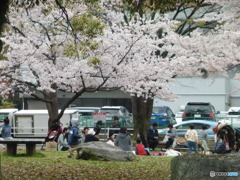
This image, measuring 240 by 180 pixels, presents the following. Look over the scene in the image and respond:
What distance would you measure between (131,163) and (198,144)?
7263 millimetres

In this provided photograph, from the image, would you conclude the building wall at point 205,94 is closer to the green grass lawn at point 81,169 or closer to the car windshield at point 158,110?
the car windshield at point 158,110

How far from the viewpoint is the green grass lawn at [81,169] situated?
12.6 meters

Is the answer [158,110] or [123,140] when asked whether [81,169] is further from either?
[158,110]

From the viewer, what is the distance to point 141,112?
30.4 meters

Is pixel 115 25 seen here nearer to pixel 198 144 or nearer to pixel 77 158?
pixel 198 144

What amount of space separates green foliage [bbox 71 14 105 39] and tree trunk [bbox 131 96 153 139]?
12696mm

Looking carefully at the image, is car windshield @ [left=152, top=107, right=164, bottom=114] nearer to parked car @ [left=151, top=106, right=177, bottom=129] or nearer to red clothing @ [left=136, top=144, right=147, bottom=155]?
parked car @ [left=151, top=106, right=177, bottom=129]

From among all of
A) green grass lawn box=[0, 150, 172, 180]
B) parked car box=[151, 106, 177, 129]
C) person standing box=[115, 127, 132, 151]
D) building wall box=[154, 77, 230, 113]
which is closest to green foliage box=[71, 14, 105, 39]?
person standing box=[115, 127, 132, 151]

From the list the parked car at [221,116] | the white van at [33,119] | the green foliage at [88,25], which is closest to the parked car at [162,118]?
the parked car at [221,116]

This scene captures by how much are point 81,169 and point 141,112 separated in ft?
54.9

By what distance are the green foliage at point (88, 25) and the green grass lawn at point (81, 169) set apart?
3969 mm

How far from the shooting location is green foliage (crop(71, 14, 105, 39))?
17.4 meters

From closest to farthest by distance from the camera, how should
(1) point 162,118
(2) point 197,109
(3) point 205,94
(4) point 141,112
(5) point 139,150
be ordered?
1. (5) point 139,150
2. (4) point 141,112
3. (1) point 162,118
4. (2) point 197,109
5. (3) point 205,94

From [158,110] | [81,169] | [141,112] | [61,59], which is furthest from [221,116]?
[81,169]
